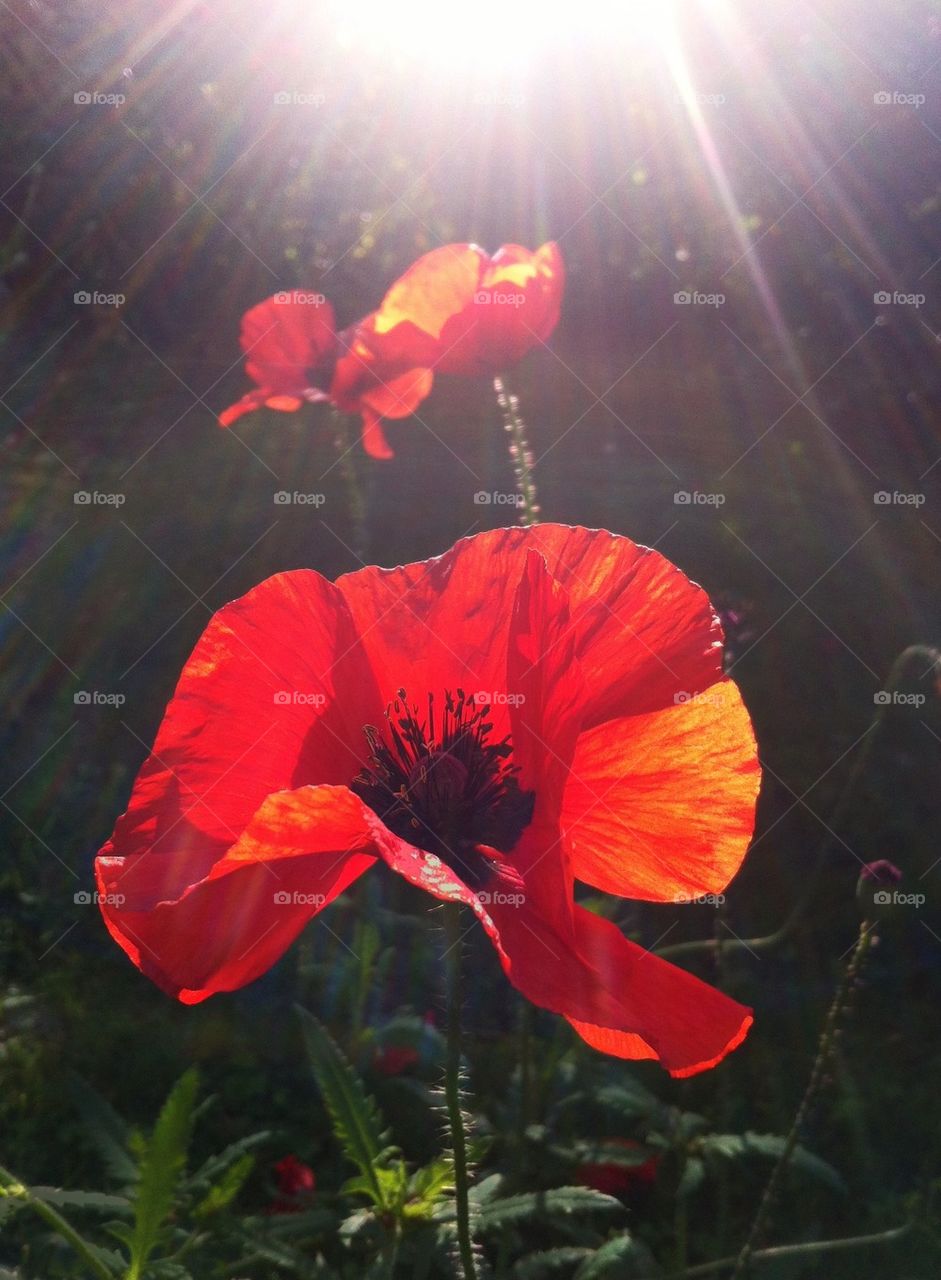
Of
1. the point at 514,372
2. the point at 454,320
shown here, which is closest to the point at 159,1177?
the point at 454,320

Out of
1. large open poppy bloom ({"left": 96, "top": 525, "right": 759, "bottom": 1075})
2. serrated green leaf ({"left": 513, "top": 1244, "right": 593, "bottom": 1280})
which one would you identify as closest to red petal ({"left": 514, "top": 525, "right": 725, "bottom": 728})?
large open poppy bloom ({"left": 96, "top": 525, "right": 759, "bottom": 1075})

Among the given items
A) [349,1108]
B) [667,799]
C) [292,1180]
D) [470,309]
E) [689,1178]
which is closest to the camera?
[667,799]

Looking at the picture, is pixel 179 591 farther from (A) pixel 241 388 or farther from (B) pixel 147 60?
(B) pixel 147 60

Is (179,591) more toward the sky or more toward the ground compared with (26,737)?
more toward the sky

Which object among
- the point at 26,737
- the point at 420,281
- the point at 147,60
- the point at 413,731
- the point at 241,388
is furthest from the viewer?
the point at 241,388

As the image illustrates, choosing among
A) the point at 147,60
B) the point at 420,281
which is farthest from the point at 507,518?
the point at 147,60

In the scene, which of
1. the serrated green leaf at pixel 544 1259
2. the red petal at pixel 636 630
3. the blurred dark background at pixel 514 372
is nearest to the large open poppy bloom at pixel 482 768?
the red petal at pixel 636 630

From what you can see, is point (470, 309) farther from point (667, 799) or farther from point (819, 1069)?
point (819, 1069)

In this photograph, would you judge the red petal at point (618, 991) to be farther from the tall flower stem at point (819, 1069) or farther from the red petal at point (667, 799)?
the tall flower stem at point (819, 1069)
